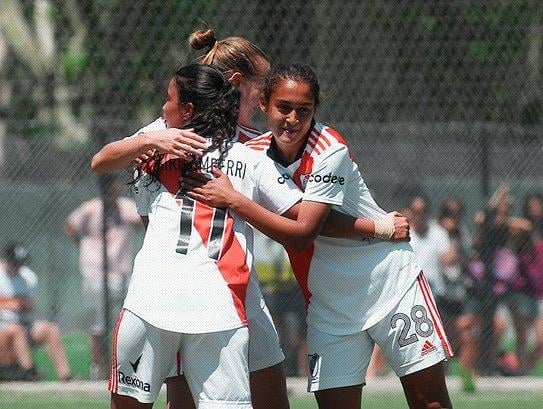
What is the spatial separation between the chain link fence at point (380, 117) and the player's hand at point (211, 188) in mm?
4498

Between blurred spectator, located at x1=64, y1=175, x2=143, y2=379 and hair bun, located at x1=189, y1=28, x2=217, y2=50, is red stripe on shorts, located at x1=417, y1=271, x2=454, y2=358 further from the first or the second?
blurred spectator, located at x1=64, y1=175, x2=143, y2=379

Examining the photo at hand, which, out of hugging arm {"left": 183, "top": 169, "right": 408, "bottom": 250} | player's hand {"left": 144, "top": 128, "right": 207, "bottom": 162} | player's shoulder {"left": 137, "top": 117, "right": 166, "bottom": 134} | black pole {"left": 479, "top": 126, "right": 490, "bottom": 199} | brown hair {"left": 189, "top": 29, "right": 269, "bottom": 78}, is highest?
brown hair {"left": 189, "top": 29, "right": 269, "bottom": 78}

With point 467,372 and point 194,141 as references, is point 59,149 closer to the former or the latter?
point 467,372

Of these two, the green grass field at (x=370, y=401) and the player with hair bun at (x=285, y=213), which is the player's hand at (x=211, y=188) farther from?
the green grass field at (x=370, y=401)

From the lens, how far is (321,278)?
4.65 metres

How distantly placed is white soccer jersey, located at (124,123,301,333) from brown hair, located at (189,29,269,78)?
61 cm

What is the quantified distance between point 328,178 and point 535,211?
4781 millimetres

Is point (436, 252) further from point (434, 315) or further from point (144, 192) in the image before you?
point (144, 192)

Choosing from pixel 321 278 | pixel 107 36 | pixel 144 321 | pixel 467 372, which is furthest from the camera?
pixel 107 36

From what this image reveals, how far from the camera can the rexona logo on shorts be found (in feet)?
13.7

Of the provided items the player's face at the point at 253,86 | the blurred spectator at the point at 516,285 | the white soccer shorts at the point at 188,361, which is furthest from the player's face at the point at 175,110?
the blurred spectator at the point at 516,285

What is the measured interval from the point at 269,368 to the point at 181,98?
115 centimetres

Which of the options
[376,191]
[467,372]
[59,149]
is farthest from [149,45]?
[467,372]

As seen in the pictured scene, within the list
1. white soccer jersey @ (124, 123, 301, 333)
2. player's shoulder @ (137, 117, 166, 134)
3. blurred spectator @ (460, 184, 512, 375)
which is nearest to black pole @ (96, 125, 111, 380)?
blurred spectator @ (460, 184, 512, 375)
